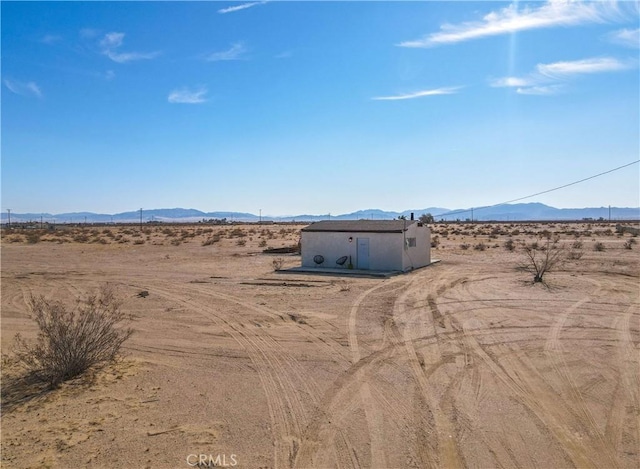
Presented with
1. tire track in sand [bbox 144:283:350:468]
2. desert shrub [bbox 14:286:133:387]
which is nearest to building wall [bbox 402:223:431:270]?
tire track in sand [bbox 144:283:350:468]

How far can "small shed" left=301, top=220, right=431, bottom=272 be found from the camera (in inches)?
1074

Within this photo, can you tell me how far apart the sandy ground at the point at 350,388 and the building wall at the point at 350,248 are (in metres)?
9.20

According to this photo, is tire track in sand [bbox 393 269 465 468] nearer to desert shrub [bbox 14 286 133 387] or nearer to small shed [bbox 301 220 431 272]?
small shed [bbox 301 220 431 272]

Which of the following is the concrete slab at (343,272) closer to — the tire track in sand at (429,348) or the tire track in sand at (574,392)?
the tire track in sand at (429,348)

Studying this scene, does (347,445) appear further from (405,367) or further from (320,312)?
(320,312)

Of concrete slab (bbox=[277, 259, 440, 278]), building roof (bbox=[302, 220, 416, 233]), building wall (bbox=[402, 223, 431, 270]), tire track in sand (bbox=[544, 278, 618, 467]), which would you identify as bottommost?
tire track in sand (bbox=[544, 278, 618, 467])

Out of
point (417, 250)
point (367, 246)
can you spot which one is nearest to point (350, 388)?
point (367, 246)

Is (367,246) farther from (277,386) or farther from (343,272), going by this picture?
(277,386)

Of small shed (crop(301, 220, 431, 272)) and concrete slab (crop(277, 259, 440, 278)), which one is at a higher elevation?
small shed (crop(301, 220, 431, 272))

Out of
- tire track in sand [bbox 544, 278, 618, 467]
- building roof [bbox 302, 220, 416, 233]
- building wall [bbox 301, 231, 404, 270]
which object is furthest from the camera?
building roof [bbox 302, 220, 416, 233]

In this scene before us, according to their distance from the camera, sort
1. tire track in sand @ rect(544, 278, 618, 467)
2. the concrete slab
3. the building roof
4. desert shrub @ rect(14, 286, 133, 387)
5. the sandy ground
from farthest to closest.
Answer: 1. the building roof
2. the concrete slab
3. desert shrub @ rect(14, 286, 133, 387)
4. the sandy ground
5. tire track in sand @ rect(544, 278, 618, 467)

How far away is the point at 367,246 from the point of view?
27891 mm

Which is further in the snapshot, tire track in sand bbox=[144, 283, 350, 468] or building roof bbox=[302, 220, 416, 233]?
building roof bbox=[302, 220, 416, 233]

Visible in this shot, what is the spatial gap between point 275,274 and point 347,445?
1963 cm
